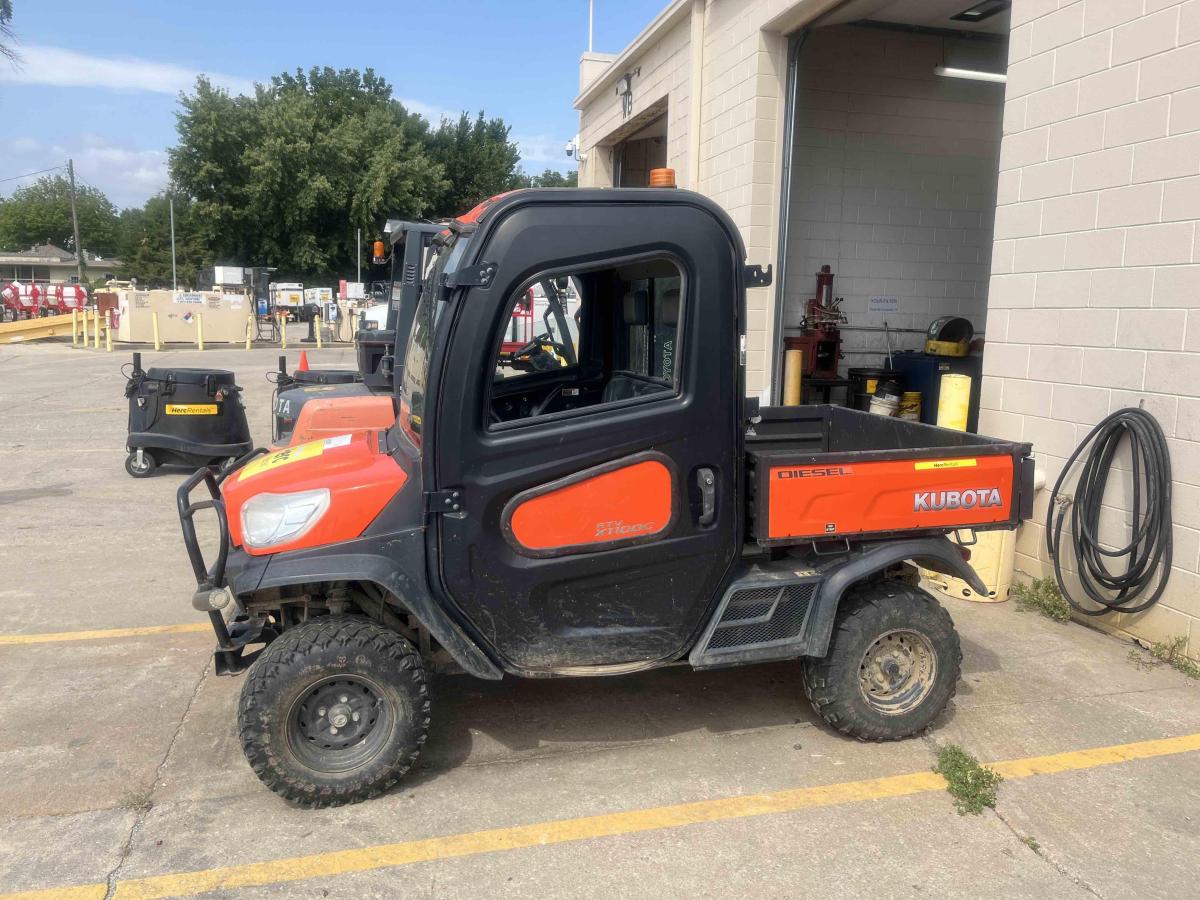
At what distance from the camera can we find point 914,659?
3.98 metres

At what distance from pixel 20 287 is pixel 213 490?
4035 cm

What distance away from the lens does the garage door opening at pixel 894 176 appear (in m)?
10.8

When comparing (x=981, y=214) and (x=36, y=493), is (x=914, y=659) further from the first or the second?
(x=981, y=214)

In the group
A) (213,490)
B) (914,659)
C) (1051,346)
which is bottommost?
(914,659)

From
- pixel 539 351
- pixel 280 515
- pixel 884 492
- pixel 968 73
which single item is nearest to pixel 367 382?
pixel 539 351

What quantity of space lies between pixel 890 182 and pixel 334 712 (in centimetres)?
1002

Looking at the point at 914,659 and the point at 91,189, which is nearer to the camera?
the point at 914,659

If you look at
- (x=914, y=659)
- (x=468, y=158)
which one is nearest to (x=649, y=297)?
(x=914, y=659)

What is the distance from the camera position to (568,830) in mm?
3318

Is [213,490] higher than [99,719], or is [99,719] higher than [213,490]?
[213,490]

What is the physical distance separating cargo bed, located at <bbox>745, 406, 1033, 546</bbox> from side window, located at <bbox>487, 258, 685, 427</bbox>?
0.61 m

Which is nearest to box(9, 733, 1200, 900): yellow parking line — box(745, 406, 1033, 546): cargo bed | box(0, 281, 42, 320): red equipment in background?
box(745, 406, 1033, 546): cargo bed

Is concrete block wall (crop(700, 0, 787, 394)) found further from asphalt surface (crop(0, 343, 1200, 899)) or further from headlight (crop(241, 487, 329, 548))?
headlight (crop(241, 487, 329, 548))

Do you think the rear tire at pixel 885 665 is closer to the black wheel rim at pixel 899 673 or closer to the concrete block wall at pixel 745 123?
the black wheel rim at pixel 899 673
